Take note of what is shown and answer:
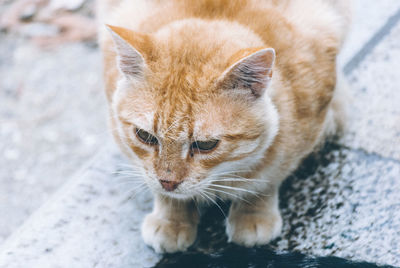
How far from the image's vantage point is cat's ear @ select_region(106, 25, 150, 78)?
1.18 m

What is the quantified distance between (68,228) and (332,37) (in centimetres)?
113

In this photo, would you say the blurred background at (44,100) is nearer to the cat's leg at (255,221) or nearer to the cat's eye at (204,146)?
the cat's leg at (255,221)

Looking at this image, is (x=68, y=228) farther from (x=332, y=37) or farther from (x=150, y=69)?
(x=332, y=37)

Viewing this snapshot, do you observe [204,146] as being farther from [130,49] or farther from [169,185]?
[130,49]

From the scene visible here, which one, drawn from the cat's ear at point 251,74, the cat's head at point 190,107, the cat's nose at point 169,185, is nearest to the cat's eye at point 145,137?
the cat's head at point 190,107

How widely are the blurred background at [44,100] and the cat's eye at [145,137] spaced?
143 cm

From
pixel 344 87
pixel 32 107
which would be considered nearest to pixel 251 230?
pixel 344 87

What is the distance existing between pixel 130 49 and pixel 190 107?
23 cm

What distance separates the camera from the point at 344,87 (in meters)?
1.89

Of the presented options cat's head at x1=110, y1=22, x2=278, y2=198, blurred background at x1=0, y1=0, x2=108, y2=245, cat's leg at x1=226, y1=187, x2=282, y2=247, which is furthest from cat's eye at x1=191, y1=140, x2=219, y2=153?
blurred background at x1=0, y1=0, x2=108, y2=245

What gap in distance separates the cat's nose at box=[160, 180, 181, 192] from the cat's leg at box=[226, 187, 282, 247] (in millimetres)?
335

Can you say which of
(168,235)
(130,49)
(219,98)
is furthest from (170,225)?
(130,49)

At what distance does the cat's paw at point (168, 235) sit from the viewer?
1.46 m

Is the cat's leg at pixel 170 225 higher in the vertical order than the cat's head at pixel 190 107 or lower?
lower
